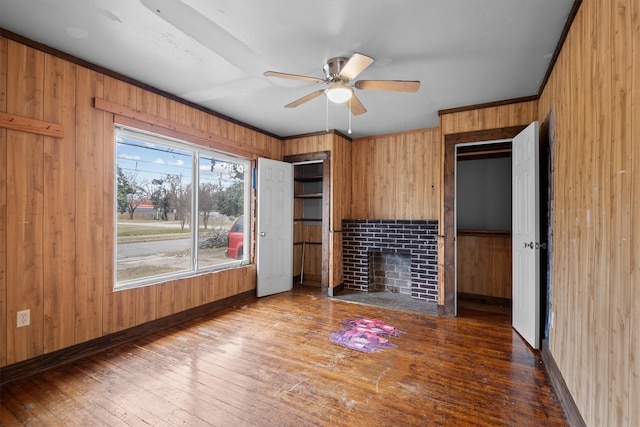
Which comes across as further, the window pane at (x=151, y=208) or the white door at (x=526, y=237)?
the window pane at (x=151, y=208)

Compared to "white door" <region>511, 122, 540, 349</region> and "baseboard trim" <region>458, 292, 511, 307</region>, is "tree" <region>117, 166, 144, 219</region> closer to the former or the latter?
"white door" <region>511, 122, 540, 349</region>

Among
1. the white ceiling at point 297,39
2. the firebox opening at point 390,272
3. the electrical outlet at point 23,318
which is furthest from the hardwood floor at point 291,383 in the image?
the white ceiling at point 297,39

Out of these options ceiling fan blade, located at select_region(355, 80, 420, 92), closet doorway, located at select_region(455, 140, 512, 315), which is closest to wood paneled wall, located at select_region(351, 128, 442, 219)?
closet doorway, located at select_region(455, 140, 512, 315)

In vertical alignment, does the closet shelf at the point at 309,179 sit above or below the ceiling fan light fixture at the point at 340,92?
below

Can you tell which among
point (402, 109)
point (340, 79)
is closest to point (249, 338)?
point (340, 79)

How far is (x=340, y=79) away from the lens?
2506 mm

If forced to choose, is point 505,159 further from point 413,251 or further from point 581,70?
point 581,70

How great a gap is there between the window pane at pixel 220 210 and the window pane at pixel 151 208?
8.4 inches

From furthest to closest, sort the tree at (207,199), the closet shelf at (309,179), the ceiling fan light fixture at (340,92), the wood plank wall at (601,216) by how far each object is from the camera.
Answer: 1. the closet shelf at (309,179)
2. the tree at (207,199)
3. the ceiling fan light fixture at (340,92)
4. the wood plank wall at (601,216)

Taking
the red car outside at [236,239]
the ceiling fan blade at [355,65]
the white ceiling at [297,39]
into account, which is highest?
the white ceiling at [297,39]

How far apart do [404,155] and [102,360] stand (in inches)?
177

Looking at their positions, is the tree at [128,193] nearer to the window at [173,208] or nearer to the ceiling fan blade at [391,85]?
the window at [173,208]

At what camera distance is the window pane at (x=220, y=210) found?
389cm

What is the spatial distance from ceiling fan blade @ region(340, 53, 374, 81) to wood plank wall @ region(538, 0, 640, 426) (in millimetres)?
1259
